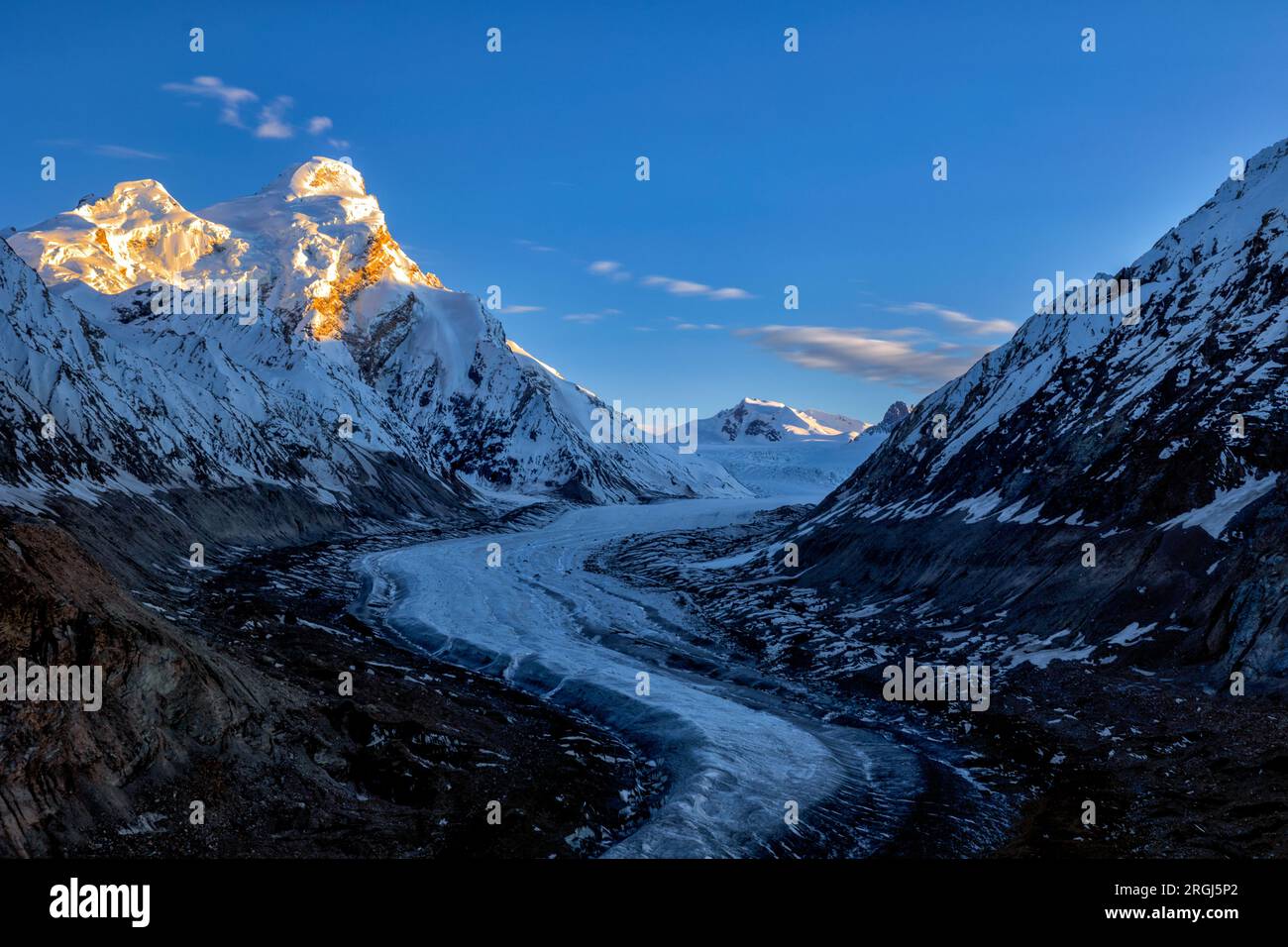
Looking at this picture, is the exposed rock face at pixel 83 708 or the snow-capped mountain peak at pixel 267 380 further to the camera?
the snow-capped mountain peak at pixel 267 380

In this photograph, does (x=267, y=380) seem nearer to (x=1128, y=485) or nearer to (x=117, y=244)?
(x=117, y=244)

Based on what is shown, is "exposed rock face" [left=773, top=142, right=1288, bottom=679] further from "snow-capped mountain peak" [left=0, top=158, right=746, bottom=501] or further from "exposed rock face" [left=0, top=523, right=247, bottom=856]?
"snow-capped mountain peak" [left=0, top=158, right=746, bottom=501]

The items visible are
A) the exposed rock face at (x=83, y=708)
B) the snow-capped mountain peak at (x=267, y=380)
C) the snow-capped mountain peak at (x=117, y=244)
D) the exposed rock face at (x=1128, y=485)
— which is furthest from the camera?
the snow-capped mountain peak at (x=117, y=244)

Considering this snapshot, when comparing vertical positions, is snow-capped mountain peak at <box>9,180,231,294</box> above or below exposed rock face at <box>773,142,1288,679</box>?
above

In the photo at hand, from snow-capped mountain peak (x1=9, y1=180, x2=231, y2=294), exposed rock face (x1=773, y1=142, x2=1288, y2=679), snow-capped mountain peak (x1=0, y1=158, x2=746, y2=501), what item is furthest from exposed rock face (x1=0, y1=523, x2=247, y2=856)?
snow-capped mountain peak (x1=9, y1=180, x2=231, y2=294)

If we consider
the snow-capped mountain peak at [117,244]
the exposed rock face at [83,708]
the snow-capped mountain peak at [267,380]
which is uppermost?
the snow-capped mountain peak at [117,244]

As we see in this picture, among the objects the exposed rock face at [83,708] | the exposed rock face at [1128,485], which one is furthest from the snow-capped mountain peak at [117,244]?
the exposed rock face at [83,708]

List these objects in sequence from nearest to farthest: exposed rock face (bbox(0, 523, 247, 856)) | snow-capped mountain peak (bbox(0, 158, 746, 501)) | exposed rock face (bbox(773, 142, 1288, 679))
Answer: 1. exposed rock face (bbox(0, 523, 247, 856))
2. exposed rock face (bbox(773, 142, 1288, 679))
3. snow-capped mountain peak (bbox(0, 158, 746, 501))

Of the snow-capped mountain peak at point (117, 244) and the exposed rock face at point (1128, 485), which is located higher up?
the snow-capped mountain peak at point (117, 244)

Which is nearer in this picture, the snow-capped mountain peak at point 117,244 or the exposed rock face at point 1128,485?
the exposed rock face at point 1128,485

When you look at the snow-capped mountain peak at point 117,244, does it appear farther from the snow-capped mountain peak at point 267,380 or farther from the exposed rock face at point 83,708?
the exposed rock face at point 83,708

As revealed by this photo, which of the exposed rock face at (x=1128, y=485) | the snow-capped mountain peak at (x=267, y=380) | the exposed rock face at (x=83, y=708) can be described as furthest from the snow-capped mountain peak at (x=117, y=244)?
the exposed rock face at (x=83, y=708)

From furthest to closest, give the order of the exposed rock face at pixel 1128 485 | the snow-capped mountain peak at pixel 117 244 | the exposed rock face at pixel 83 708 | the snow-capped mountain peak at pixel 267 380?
the snow-capped mountain peak at pixel 117 244, the snow-capped mountain peak at pixel 267 380, the exposed rock face at pixel 1128 485, the exposed rock face at pixel 83 708
